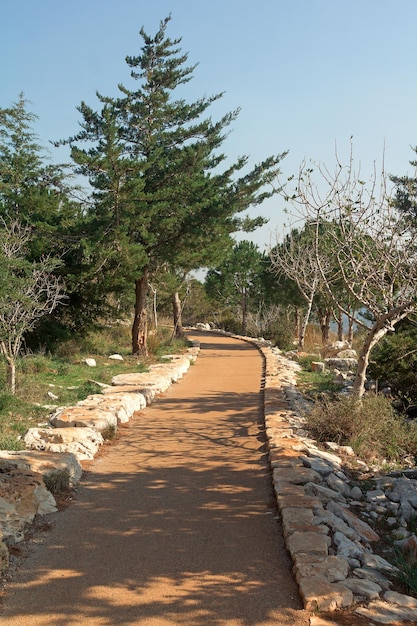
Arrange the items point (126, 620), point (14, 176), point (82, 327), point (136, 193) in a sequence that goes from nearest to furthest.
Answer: point (126, 620), point (136, 193), point (14, 176), point (82, 327)

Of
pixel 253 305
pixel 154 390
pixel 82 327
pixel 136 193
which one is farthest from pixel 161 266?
pixel 253 305

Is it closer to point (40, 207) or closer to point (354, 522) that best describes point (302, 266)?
point (40, 207)

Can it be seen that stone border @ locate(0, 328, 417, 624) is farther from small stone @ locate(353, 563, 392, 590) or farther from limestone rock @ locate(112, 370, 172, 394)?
limestone rock @ locate(112, 370, 172, 394)

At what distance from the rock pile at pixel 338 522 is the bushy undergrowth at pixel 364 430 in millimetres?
331

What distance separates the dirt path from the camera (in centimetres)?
366

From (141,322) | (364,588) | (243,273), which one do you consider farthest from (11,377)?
(243,273)

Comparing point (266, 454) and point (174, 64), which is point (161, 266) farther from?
point (266, 454)

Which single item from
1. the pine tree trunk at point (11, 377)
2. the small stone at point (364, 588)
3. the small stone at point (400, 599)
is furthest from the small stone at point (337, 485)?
the pine tree trunk at point (11, 377)

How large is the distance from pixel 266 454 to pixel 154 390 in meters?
4.83

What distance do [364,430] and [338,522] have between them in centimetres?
345

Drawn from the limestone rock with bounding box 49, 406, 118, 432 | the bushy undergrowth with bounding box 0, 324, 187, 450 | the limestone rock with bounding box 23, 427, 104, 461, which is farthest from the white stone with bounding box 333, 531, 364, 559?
the limestone rock with bounding box 49, 406, 118, 432

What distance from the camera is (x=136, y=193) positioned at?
1508 cm

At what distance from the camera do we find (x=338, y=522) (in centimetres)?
487

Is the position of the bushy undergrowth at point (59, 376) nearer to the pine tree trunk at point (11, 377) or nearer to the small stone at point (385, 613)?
the pine tree trunk at point (11, 377)
